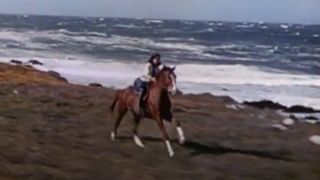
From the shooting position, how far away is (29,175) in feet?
9.39

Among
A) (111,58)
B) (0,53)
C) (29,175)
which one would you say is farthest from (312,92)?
(29,175)

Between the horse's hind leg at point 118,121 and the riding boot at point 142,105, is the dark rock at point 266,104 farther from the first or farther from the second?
the riding boot at point 142,105

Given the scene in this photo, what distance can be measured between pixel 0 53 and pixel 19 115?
2181 millimetres

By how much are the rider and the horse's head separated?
0.15 feet

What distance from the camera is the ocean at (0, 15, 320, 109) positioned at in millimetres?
4473

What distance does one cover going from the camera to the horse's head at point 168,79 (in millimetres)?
2916

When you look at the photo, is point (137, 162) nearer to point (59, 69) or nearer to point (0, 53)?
point (59, 69)

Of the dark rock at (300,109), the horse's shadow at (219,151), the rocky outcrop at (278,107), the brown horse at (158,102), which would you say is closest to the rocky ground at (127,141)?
the horse's shadow at (219,151)

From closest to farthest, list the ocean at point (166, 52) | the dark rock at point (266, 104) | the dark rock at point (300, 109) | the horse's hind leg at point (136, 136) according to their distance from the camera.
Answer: the horse's hind leg at point (136, 136) → the ocean at point (166, 52) → the dark rock at point (266, 104) → the dark rock at point (300, 109)

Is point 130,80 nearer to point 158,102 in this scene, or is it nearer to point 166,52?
point 166,52

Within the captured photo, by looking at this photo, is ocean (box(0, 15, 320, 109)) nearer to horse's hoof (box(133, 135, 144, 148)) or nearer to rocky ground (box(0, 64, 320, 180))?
rocky ground (box(0, 64, 320, 180))

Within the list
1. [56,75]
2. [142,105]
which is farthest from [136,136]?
[56,75]

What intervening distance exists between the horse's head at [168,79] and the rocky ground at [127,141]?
1.15 feet

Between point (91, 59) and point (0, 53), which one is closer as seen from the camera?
point (91, 59)
